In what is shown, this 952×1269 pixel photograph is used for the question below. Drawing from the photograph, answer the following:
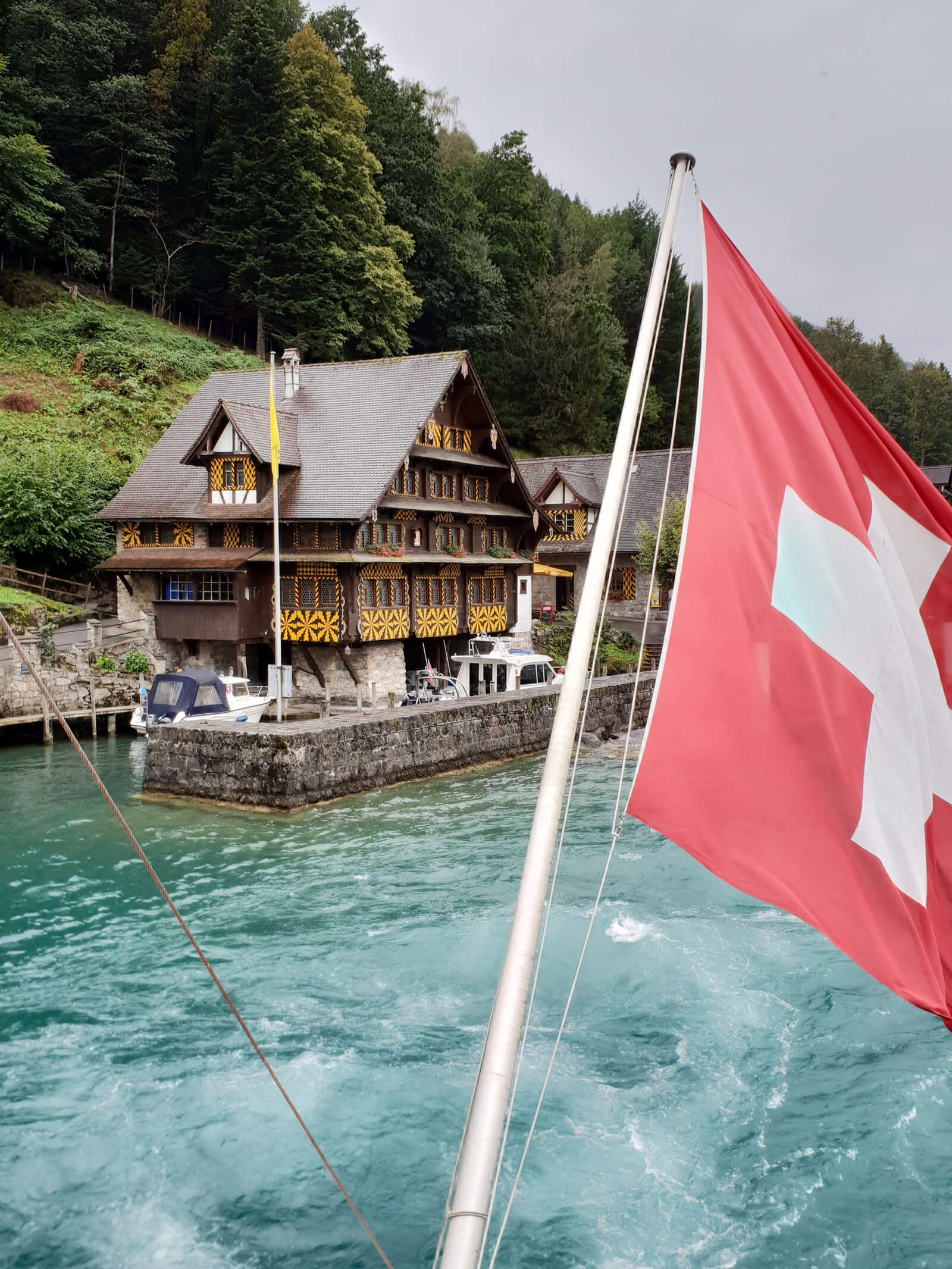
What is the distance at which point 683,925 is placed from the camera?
13516 mm

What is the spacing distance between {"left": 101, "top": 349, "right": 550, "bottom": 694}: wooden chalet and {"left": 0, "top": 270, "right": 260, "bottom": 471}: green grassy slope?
8.47 m

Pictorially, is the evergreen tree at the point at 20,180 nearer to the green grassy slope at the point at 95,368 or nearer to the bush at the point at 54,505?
the green grassy slope at the point at 95,368

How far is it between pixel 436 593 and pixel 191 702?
891cm

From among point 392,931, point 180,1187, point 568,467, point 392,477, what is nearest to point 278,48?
point 568,467

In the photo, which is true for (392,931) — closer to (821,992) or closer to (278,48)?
(821,992)

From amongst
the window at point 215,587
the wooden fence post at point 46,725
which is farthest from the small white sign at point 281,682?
the wooden fence post at point 46,725

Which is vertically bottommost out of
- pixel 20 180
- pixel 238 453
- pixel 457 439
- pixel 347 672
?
pixel 347 672

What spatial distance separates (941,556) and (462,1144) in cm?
333

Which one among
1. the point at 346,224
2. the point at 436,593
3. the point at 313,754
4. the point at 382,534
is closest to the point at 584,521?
the point at 436,593

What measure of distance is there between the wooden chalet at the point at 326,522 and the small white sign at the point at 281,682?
1.48 m

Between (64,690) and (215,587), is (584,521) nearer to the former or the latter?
(215,587)

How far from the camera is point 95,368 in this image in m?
44.0

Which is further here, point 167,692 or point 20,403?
point 20,403

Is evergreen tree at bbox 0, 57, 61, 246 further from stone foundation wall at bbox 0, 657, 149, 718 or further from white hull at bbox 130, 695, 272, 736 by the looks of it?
white hull at bbox 130, 695, 272, 736
